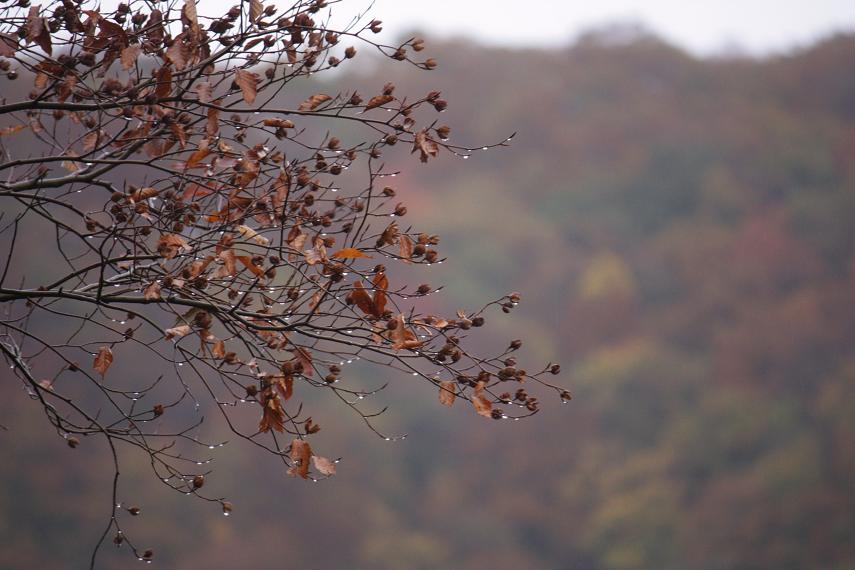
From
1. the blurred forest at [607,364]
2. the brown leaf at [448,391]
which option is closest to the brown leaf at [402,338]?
the brown leaf at [448,391]

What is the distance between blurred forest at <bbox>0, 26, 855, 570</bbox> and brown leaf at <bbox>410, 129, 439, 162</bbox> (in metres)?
22.5

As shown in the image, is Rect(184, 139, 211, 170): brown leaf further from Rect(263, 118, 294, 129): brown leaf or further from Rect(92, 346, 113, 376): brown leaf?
Rect(92, 346, 113, 376): brown leaf

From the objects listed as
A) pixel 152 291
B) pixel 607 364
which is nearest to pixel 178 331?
pixel 152 291

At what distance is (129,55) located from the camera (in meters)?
3.00

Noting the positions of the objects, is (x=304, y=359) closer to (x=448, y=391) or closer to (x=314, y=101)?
(x=448, y=391)

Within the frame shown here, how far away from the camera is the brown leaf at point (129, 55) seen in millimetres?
2980

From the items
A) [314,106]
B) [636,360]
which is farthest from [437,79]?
[314,106]

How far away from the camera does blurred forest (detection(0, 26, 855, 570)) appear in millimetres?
28250

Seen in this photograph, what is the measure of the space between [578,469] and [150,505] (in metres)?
12.8

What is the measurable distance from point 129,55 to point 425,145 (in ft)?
2.82

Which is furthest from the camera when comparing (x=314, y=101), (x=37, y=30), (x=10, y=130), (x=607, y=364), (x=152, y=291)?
(x=607, y=364)

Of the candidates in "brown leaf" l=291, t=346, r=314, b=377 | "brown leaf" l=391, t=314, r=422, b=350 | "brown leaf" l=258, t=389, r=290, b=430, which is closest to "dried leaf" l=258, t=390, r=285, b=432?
"brown leaf" l=258, t=389, r=290, b=430

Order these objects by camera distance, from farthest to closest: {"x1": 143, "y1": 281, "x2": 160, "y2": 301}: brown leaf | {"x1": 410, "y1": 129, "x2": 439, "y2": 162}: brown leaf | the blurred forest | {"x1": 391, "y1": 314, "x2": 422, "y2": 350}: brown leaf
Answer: the blurred forest → {"x1": 410, "y1": 129, "x2": 439, "y2": 162}: brown leaf → {"x1": 391, "y1": 314, "x2": 422, "y2": 350}: brown leaf → {"x1": 143, "y1": 281, "x2": 160, "y2": 301}: brown leaf

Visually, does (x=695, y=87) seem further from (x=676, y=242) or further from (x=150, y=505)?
(x=150, y=505)
